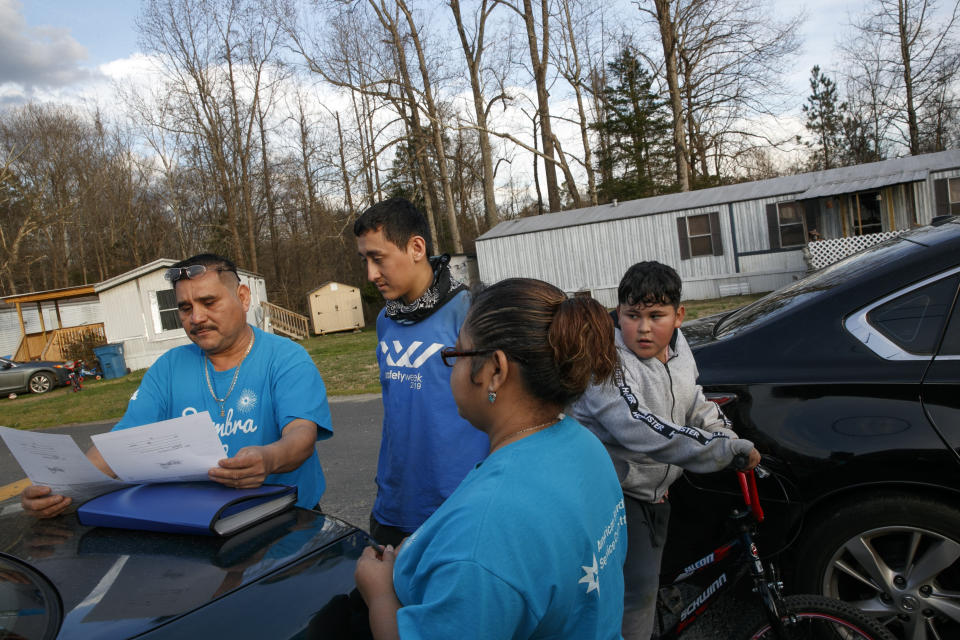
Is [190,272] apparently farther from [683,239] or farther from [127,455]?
[683,239]

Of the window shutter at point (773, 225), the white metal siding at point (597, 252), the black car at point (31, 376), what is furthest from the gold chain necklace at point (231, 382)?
the window shutter at point (773, 225)

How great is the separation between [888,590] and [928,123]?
120 ft

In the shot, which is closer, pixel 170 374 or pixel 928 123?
pixel 170 374

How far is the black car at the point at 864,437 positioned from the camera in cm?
230

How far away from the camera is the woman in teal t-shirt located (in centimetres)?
95

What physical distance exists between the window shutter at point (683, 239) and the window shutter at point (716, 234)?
840 mm

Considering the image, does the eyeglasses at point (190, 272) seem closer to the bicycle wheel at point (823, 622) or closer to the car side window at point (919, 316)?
the bicycle wheel at point (823, 622)

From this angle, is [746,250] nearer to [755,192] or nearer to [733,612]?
[755,192]

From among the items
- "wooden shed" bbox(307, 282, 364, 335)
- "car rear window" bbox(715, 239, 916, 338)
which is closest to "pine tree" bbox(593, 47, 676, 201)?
"wooden shed" bbox(307, 282, 364, 335)

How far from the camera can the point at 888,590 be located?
2.37 m

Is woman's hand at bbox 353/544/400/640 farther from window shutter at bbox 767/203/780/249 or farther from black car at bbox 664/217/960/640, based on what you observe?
window shutter at bbox 767/203/780/249

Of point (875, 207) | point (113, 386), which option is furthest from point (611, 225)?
point (113, 386)

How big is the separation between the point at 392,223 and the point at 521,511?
1523mm

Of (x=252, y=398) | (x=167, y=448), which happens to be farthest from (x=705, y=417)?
(x=167, y=448)
